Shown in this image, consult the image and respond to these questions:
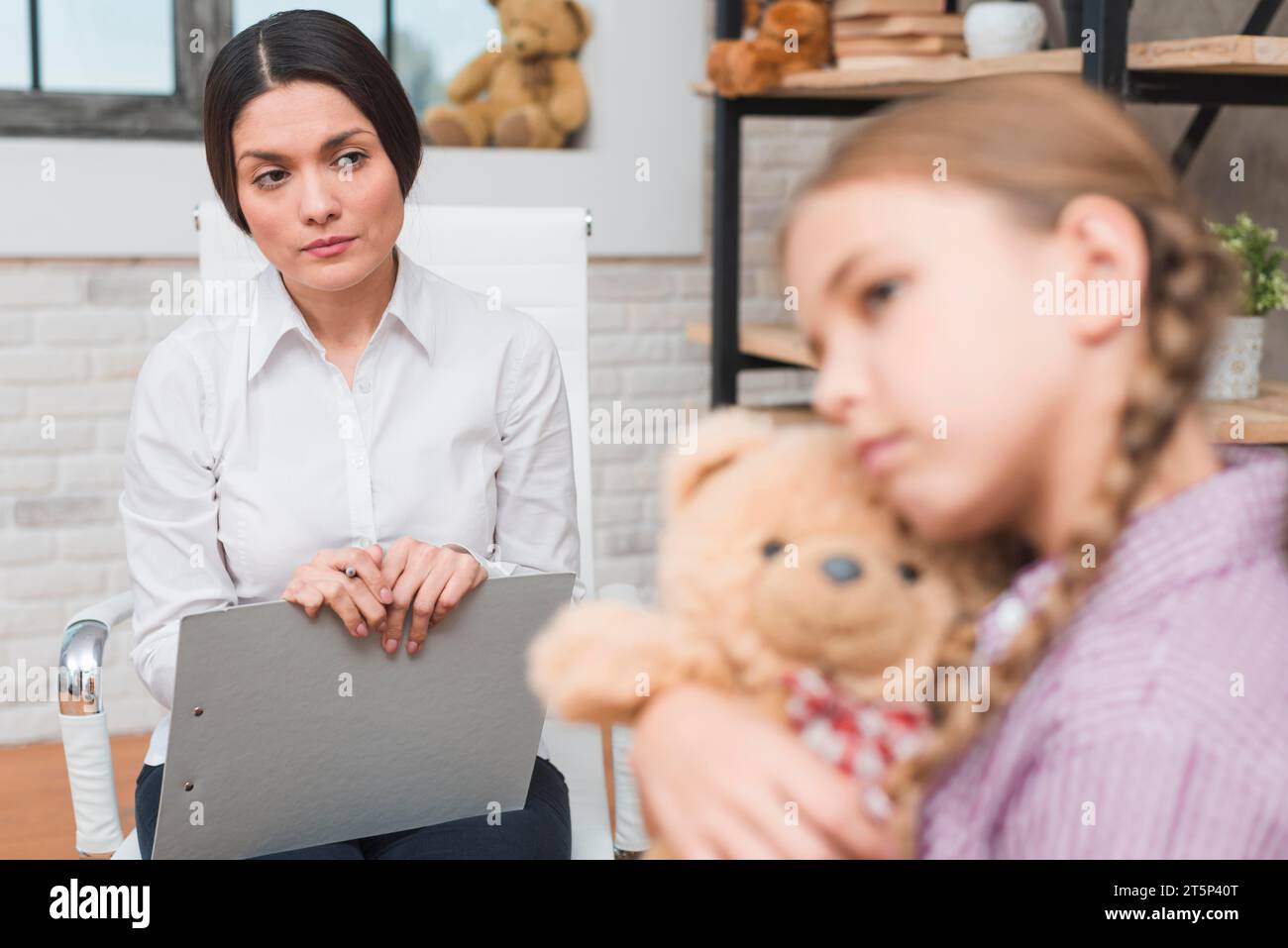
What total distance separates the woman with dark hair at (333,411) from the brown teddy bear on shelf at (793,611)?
1.80 ft

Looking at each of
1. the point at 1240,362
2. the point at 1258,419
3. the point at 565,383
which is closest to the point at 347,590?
the point at 565,383

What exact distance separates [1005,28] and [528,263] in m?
0.89

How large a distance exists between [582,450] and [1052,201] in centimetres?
128

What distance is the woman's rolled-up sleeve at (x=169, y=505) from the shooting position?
4.03 feet

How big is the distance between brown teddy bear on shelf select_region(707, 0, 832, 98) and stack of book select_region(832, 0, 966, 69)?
6 cm

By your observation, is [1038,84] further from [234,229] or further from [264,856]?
[234,229]

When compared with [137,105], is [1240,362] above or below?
below

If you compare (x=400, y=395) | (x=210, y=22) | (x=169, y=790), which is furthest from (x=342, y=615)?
(x=210, y=22)

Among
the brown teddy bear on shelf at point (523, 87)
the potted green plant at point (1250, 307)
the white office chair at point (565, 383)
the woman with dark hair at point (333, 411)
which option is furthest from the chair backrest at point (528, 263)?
the brown teddy bear on shelf at point (523, 87)

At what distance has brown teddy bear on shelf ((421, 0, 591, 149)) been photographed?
2666 mm

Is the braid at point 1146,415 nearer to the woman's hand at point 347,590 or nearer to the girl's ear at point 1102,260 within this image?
the girl's ear at point 1102,260

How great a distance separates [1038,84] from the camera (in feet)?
1.46

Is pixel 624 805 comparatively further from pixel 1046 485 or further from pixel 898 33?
pixel 898 33

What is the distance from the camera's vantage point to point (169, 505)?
1.25 metres
